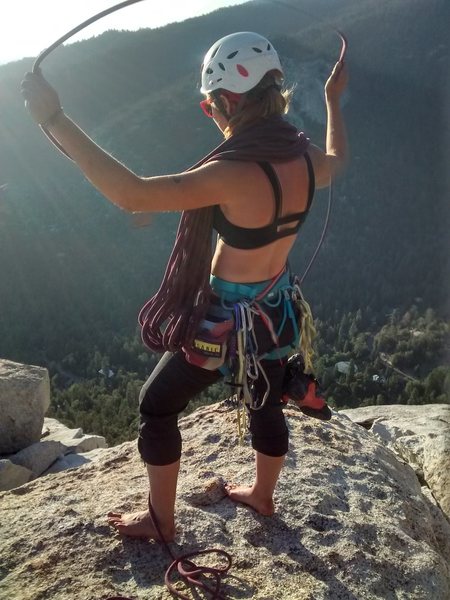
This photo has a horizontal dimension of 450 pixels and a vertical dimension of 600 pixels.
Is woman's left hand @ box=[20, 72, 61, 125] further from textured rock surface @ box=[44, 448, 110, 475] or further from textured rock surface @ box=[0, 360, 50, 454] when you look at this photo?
textured rock surface @ box=[0, 360, 50, 454]

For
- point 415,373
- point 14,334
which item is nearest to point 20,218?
point 14,334

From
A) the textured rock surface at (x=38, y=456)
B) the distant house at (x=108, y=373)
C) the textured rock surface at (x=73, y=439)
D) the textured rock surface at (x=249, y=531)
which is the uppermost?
the textured rock surface at (x=249, y=531)

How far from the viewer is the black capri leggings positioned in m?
2.47

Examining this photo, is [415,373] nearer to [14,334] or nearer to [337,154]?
[14,334]

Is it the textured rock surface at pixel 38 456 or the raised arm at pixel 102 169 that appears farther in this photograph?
the textured rock surface at pixel 38 456

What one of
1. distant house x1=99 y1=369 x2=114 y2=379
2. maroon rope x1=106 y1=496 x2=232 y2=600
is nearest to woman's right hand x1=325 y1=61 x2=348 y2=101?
maroon rope x1=106 y1=496 x2=232 y2=600

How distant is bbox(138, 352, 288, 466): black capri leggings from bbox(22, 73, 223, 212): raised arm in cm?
73

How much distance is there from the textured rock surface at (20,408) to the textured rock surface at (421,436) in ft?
10.9

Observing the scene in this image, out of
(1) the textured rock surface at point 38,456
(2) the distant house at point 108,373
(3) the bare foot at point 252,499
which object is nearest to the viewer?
(3) the bare foot at point 252,499

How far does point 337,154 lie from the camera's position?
9.09 feet

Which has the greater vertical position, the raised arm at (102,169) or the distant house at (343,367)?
the raised arm at (102,169)

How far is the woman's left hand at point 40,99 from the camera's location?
195 cm

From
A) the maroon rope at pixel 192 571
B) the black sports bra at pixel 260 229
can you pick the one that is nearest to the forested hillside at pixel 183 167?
the maroon rope at pixel 192 571

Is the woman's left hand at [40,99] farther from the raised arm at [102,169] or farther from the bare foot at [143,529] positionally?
the bare foot at [143,529]
